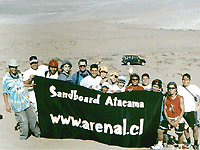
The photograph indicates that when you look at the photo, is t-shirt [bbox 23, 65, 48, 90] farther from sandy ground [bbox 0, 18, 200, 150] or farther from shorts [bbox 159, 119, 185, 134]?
shorts [bbox 159, 119, 185, 134]

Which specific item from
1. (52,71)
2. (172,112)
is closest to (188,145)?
(172,112)

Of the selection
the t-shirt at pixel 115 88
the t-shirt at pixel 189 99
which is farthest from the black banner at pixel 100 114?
the t-shirt at pixel 115 88

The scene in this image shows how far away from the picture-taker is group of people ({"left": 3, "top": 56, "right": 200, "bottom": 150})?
23.0 feet

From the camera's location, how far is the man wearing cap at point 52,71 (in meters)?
8.05

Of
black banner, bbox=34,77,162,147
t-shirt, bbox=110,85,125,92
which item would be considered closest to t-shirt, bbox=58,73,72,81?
black banner, bbox=34,77,162,147

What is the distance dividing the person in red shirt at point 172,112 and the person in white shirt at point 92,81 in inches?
68.8

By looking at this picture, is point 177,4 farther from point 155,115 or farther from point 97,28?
point 155,115

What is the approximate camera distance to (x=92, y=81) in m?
7.98

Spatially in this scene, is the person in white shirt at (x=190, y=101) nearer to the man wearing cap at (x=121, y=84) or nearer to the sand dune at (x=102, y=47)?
the man wearing cap at (x=121, y=84)

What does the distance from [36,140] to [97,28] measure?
27440mm

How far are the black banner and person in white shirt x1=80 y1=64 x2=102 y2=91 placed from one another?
643 mm

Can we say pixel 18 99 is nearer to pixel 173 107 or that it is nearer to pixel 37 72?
pixel 37 72

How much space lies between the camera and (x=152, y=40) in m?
28.7

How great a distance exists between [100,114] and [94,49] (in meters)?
18.9
